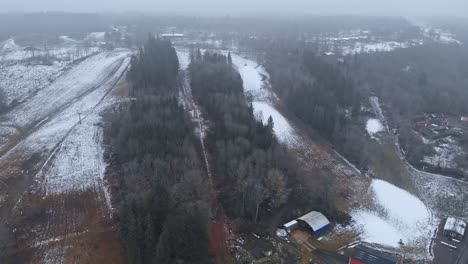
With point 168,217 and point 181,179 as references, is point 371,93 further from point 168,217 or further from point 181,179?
point 168,217

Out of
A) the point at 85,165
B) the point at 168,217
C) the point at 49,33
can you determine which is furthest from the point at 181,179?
the point at 49,33

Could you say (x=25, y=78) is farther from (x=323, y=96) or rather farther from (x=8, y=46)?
(x=323, y=96)

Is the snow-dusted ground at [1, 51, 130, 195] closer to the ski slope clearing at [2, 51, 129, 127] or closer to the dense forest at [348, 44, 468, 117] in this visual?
the ski slope clearing at [2, 51, 129, 127]

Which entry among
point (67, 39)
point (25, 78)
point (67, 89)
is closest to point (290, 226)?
point (67, 89)

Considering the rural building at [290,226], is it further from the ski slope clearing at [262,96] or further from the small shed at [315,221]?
the ski slope clearing at [262,96]

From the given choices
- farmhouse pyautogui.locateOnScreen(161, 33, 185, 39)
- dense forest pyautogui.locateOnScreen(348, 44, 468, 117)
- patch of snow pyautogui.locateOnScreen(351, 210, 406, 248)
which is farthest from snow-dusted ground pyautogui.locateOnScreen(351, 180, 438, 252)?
farmhouse pyautogui.locateOnScreen(161, 33, 185, 39)
